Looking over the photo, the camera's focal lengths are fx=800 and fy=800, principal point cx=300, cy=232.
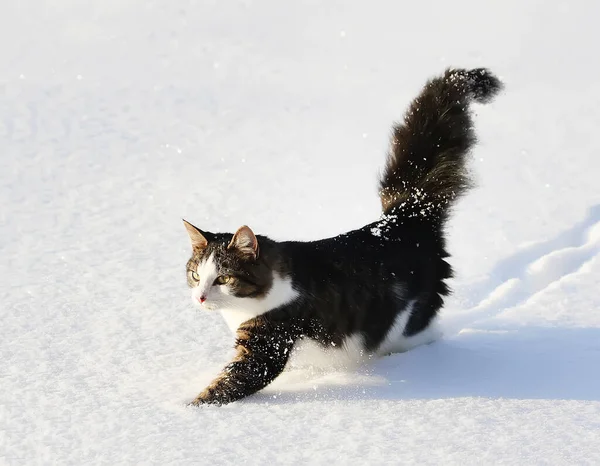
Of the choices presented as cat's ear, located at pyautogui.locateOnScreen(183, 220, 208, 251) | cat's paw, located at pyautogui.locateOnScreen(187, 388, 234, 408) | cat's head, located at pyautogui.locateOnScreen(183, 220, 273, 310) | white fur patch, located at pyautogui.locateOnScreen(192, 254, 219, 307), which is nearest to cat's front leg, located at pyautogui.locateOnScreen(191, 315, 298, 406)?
cat's paw, located at pyautogui.locateOnScreen(187, 388, 234, 408)

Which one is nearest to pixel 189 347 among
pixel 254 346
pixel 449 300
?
pixel 254 346

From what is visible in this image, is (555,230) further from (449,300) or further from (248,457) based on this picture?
(248,457)

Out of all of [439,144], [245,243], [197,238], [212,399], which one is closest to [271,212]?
[439,144]

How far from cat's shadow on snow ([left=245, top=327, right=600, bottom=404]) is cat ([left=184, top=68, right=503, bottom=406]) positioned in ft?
0.39

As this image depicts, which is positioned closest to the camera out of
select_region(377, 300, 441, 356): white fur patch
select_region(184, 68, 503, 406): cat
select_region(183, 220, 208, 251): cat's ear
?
select_region(184, 68, 503, 406): cat

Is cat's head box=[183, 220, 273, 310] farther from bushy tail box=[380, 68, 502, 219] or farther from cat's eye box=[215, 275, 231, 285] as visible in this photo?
bushy tail box=[380, 68, 502, 219]

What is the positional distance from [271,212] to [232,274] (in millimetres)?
2802

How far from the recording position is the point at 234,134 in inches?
289

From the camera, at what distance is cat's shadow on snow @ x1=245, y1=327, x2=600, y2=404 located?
10.6 feet

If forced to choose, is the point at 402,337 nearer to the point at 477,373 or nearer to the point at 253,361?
the point at 477,373

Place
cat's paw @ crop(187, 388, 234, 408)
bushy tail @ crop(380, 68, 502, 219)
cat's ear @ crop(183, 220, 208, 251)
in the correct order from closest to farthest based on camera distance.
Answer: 1. cat's paw @ crop(187, 388, 234, 408)
2. cat's ear @ crop(183, 220, 208, 251)
3. bushy tail @ crop(380, 68, 502, 219)

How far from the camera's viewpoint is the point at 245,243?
321 cm

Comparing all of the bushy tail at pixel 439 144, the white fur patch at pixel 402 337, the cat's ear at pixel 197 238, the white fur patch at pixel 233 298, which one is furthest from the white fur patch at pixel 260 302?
the bushy tail at pixel 439 144

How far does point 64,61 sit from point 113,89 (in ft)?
3.04
